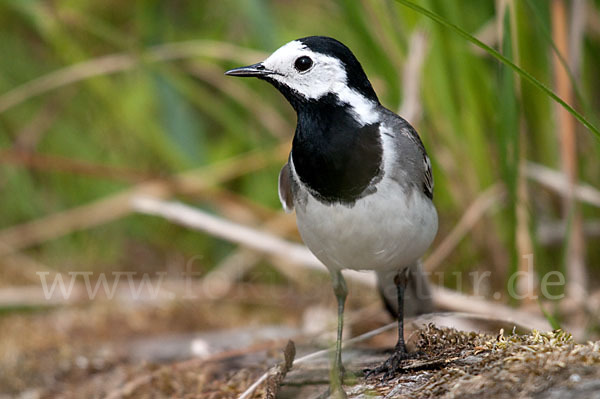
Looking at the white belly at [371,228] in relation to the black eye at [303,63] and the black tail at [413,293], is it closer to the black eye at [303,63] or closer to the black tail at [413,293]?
the black eye at [303,63]

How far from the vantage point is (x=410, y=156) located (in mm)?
2072

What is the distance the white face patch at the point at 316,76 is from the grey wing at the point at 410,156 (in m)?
0.12

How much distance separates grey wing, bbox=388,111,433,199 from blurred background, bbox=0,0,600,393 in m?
0.37

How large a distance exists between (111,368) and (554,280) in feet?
6.84

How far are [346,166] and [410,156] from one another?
243 mm

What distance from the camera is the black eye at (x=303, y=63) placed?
1.99 metres

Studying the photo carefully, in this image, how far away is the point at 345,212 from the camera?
1.94 m

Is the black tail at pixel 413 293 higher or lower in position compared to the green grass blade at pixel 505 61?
lower

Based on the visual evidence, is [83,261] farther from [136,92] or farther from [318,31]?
[318,31]

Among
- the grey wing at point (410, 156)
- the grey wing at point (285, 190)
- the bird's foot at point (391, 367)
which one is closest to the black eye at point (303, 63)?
the grey wing at point (410, 156)

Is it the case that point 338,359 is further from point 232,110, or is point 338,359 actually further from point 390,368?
point 232,110

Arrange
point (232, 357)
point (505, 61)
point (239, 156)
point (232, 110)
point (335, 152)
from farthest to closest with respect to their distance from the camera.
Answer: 1. point (232, 110)
2. point (239, 156)
3. point (232, 357)
4. point (335, 152)
5. point (505, 61)

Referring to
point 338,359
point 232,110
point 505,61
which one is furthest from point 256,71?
point 232,110

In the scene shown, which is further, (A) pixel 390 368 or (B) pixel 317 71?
(B) pixel 317 71
